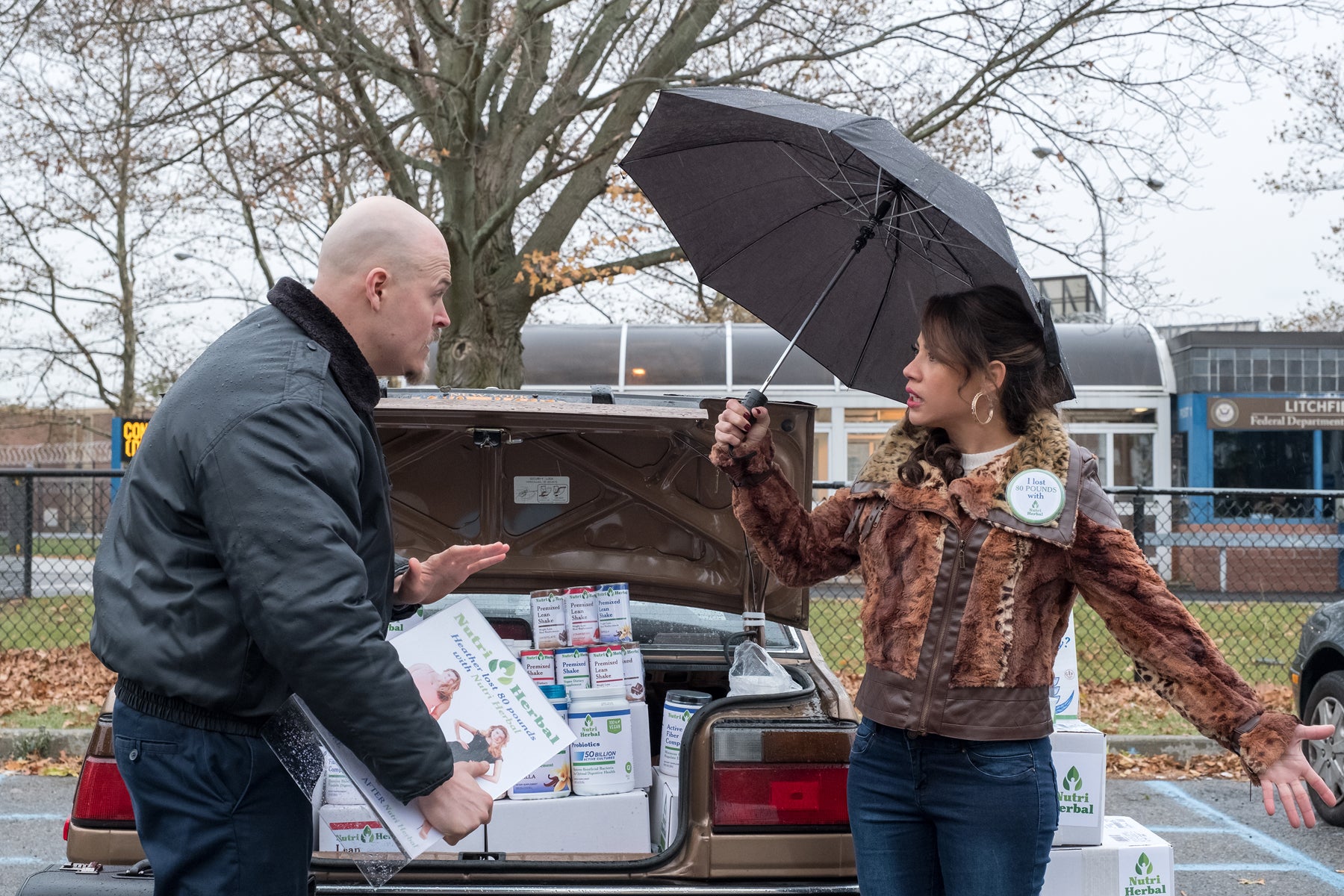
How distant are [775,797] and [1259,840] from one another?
384 centimetres

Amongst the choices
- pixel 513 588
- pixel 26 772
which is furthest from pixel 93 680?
pixel 513 588

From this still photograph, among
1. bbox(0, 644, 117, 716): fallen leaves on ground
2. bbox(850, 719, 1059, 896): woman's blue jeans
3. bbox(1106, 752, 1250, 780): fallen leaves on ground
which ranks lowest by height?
bbox(1106, 752, 1250, 780): fallen leaves on ground

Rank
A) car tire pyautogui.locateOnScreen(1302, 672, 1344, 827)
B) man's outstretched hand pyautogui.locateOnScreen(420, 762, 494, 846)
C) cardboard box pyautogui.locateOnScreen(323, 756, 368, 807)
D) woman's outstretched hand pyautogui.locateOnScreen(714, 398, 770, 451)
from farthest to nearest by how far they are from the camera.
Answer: car tire pyautogui.locateOnScreen(1302, 672, 1344, 827), cardboard box pyautogui.locateOnScreen(323, 756, 368, 807), woman's outstretched hand pyautogui.locateOnScreen(714, 398, 770, 451), man's outstretched hand pyautogui.locateOnScreen(420, 762, 494, 846)

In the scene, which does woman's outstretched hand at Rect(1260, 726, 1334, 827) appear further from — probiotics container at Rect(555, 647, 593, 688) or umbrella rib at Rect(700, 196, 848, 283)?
probiotics container at Rect(555, 647, 593, 688)

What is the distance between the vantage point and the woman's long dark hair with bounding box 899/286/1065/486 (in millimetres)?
2301

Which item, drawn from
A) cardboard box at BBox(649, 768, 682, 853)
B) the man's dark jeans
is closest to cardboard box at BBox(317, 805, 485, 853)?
cardboard box at BBox(649, 768, 682, 853)

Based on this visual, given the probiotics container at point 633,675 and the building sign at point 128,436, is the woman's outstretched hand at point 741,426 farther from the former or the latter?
the building sign at point 128,436

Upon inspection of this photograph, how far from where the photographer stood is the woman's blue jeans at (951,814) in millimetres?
2131

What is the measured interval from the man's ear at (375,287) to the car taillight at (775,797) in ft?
4.87

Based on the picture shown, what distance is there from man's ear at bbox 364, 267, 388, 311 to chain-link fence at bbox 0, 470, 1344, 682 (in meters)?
7.29

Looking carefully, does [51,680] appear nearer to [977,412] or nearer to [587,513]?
[587,513]

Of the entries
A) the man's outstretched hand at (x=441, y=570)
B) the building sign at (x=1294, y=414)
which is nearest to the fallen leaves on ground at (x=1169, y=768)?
the man's outstretched hand at (x=441, y=570)

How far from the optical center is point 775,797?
8.94ft

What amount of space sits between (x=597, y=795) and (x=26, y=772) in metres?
4.94
